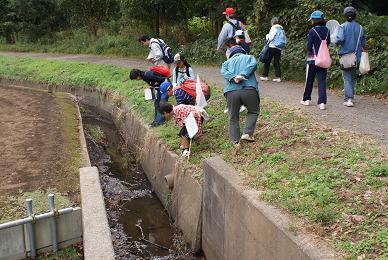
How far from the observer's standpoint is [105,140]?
42.8 ft

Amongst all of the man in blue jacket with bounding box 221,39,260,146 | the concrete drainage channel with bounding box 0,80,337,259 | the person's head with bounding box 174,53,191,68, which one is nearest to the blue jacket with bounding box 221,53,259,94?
the man in blue jacket with bounding box 221,39,260,146

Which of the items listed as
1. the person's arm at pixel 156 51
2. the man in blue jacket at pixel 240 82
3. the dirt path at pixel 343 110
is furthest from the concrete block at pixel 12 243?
the person's arm at pixel 156 51

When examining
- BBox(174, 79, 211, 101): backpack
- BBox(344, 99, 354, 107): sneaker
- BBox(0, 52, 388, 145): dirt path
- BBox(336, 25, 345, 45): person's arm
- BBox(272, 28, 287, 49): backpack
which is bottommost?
BBox(0, 52, 388, 145): dirt path

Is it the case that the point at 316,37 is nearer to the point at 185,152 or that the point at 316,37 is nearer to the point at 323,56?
the point at 323,56

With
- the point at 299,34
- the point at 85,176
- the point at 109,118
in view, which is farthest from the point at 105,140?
the point at 299,34

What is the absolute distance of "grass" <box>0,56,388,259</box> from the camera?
4.57 metres

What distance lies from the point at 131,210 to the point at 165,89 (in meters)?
2.66

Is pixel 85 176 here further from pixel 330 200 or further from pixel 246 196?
pixel 330 200

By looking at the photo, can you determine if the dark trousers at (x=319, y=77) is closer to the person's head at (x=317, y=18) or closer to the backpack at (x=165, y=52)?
the person's head at (x=317, y=18)

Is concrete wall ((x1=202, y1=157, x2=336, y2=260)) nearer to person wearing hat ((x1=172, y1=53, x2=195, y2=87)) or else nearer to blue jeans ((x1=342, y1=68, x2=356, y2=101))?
person wearing hat ((x1=172, y1=53, x2=195, y2=87))

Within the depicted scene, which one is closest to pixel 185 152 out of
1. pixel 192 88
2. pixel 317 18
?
pixel 192 88

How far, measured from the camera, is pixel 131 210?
28.6 ft

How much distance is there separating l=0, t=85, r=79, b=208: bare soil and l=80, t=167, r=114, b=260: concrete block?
1.19 ft

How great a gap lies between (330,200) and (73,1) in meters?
23.3
